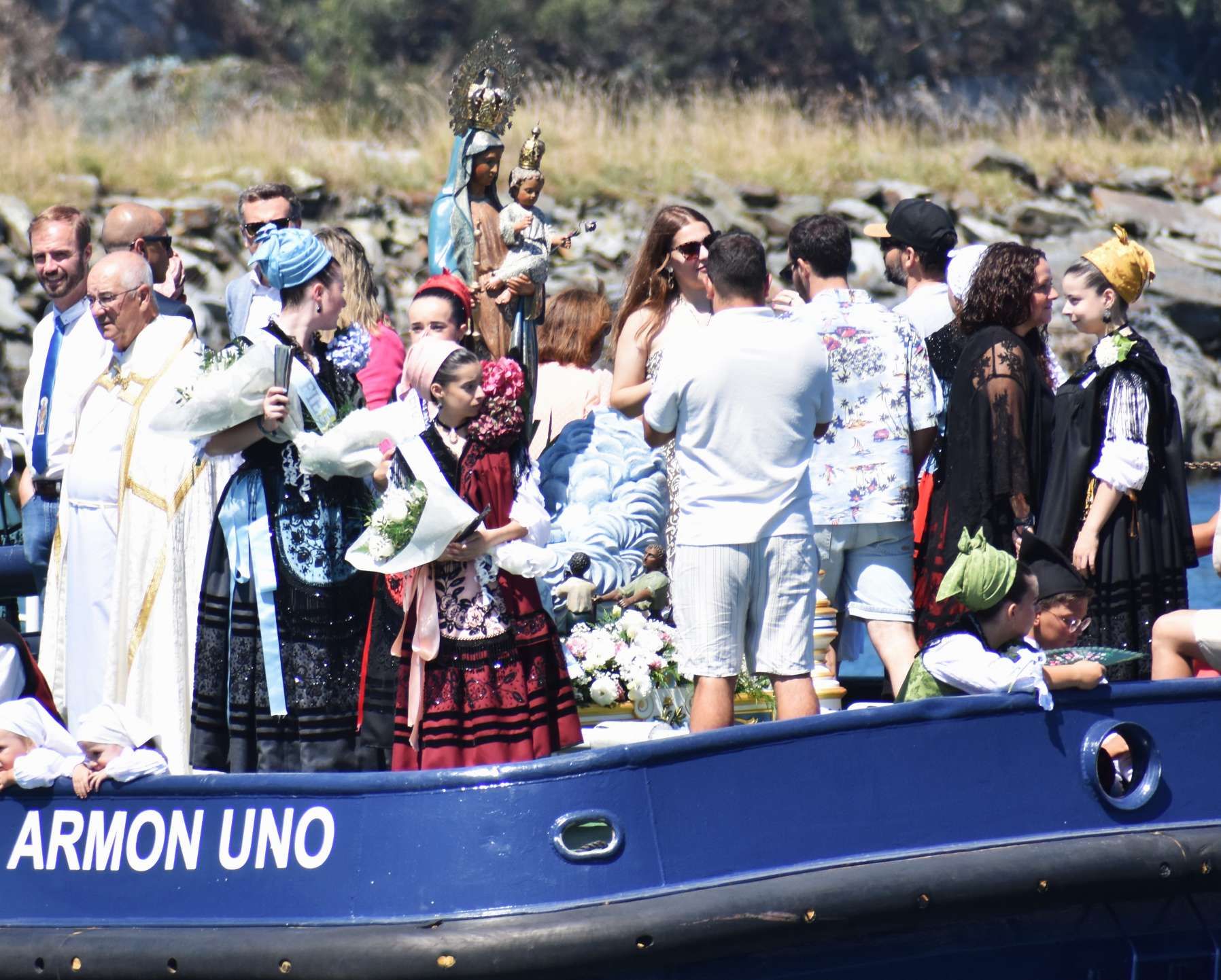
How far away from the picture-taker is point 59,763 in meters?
5.02

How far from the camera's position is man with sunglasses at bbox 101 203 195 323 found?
707cm

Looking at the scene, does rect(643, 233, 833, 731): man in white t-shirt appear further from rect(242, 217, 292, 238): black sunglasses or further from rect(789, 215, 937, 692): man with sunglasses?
rect(242, 217, 292, 238): black sunglasses

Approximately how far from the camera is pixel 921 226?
21.6 ft

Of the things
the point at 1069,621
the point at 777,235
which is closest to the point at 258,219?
the point at 1069,621

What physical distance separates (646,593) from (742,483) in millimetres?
1532

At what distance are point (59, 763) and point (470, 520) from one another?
124 centimetres

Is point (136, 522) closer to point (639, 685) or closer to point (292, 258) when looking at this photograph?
point (292, 258)

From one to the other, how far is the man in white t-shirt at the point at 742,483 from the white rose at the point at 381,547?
871mm

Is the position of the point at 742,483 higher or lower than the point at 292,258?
lower

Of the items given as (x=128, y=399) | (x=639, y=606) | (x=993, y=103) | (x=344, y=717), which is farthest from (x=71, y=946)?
(x=993, y=103)

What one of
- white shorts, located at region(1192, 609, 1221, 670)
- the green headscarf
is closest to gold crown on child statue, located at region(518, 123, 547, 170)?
the green headscarf

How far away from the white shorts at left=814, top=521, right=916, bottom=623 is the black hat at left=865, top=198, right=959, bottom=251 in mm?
1104

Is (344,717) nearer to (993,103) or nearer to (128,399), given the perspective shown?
(128,399)

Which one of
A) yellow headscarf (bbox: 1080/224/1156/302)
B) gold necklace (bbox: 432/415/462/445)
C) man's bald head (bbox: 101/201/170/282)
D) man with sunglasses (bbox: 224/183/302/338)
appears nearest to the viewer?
gold necklace (bbox: 432/415/462/445)
